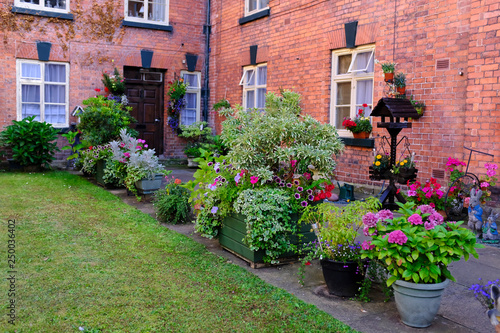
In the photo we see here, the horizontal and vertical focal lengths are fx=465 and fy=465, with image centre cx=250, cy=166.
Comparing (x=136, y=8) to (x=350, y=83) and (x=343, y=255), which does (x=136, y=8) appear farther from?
(x=343, y=255)

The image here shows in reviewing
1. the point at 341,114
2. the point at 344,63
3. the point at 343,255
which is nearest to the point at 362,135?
the point at 341,114

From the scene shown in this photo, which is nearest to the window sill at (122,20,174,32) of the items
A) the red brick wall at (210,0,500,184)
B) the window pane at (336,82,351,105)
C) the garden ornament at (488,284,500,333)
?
the red brick wall at (210,0,500,184)

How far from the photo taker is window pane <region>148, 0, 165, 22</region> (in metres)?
13.4

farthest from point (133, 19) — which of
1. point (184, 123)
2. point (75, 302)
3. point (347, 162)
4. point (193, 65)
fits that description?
point (75, 302)

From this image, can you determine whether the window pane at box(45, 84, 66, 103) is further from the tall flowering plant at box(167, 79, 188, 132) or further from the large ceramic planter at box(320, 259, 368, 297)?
the large ceramic planter at box(320, 259, 368, 297)

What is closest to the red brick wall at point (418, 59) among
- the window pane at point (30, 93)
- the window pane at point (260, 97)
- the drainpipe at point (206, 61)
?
the window pane at point (260, 97)

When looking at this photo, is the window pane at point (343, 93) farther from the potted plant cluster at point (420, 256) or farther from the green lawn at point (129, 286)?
the potted plant cluster at point (420, 256)

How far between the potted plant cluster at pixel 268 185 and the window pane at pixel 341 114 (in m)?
4.28

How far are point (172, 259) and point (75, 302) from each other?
1326mm

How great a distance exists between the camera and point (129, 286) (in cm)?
408

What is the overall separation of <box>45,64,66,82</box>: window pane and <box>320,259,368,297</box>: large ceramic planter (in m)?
10.5

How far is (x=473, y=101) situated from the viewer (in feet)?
22.0

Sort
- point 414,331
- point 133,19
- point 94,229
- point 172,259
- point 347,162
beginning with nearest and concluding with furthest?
1. point 414,331
2. point 172,259
3. point 94,229
4. point 347,162
5. point 133,19

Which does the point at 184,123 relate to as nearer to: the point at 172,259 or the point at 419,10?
the point at 419,10
